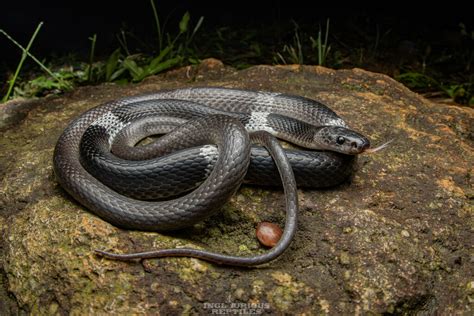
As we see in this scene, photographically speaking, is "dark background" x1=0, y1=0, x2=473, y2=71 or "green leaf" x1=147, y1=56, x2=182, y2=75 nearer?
"green leaf" x1=147, y1=56, x2=182, y2=75

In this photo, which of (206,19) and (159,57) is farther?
(206,19)

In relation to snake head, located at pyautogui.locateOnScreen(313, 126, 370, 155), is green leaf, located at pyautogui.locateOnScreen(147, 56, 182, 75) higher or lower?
lower

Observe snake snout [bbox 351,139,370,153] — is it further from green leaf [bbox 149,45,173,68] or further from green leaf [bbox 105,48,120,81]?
green leaf [bbox 105,48,120,81]

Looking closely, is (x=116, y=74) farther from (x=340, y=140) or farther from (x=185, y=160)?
(x=340, y=140)

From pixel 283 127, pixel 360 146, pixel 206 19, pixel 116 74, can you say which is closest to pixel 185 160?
pixel 283 127

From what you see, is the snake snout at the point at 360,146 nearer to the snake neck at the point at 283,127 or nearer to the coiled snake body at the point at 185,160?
the coiled snake body at the point at 185,160

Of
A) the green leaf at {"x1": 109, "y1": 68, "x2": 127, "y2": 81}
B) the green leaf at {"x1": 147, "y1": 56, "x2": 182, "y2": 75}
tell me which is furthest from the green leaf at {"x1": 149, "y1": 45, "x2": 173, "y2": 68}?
the green leaf at {"x1": 109, "y1": 68, "x2": 127, "y2": 81}

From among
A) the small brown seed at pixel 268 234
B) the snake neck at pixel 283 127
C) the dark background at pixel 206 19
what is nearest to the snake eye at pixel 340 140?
the snake neck at pixel 283 127
